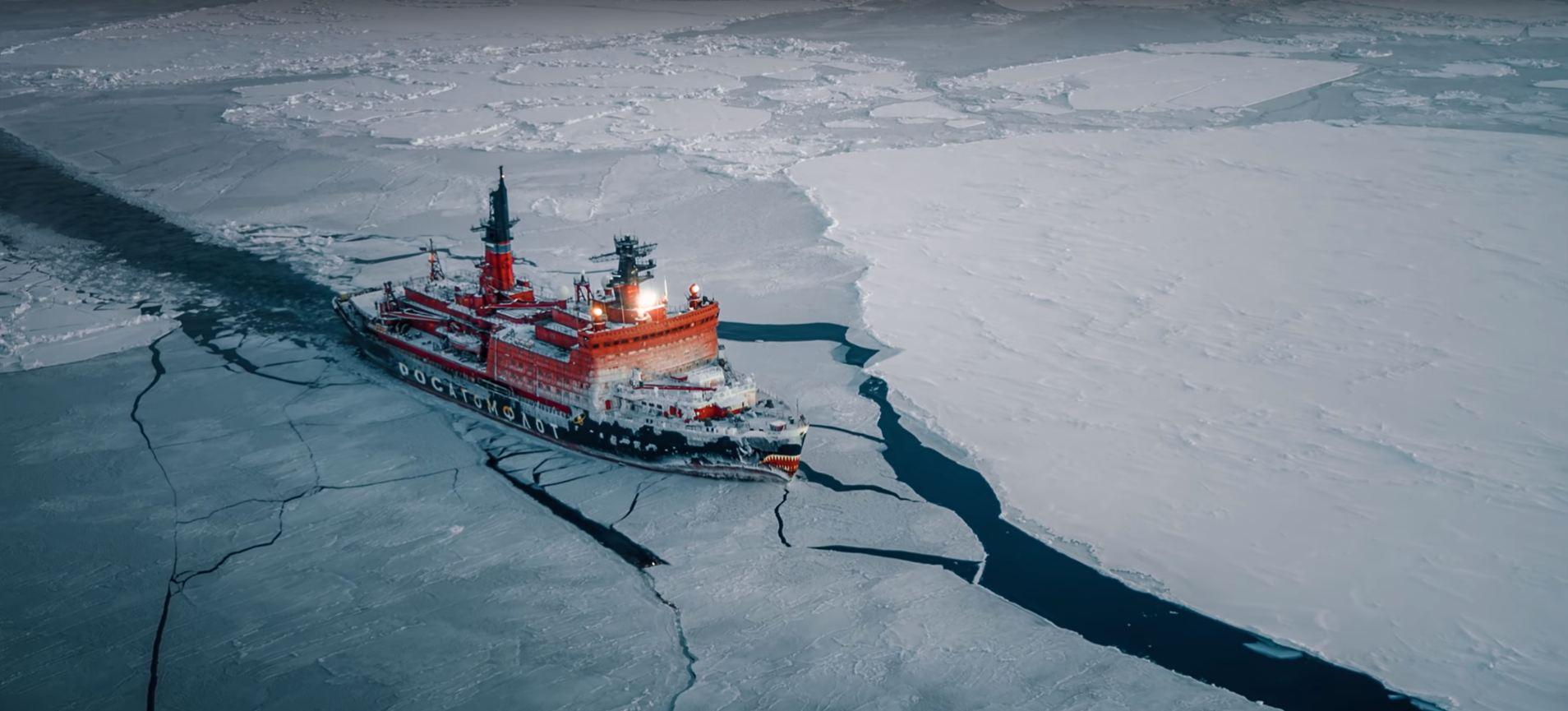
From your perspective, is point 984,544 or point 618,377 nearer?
point 984,544

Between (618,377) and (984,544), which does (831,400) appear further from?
(984,544)

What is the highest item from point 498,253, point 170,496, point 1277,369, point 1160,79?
point 1160,79

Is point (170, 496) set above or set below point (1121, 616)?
below

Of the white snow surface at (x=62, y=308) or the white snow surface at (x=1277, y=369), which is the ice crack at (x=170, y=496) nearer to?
the white snow surface at (x=62, y=308)

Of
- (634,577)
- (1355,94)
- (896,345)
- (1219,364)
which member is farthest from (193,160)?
(1355,94)

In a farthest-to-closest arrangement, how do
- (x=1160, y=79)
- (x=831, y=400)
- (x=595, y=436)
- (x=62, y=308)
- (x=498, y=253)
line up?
(x=1160, y=79)
(x=62, y=308)
(x=498, y=253)
(x=831, y=400)
(x=595, y=436)

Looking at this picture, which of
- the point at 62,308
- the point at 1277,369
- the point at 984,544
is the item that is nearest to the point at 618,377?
the point at 984,544

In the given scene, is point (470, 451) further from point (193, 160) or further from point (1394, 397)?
point (193, 160)
